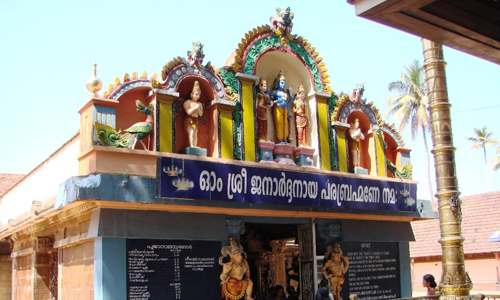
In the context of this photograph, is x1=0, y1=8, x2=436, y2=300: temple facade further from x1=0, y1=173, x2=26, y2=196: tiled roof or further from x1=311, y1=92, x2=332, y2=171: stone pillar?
x1=0, y1=173, x2=26, y2=196: tiled roof

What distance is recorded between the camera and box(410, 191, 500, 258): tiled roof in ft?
72.6

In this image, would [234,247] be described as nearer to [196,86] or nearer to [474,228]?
[196,86]

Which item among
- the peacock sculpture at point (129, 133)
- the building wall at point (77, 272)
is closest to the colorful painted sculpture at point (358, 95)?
the peacock sculpture at point (129, 133)

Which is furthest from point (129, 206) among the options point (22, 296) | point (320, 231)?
point (22, 296)

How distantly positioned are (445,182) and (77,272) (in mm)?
7162

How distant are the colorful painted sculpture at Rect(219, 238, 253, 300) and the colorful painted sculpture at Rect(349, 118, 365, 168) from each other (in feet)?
13.9

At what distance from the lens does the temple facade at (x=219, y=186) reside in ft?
33.0

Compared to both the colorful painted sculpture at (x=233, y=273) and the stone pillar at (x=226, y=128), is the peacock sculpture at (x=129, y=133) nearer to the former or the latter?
the stone pillar at (x=226, y=128)

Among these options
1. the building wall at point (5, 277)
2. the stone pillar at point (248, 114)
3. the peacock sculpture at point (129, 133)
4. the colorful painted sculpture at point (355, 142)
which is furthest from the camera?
the building wall at point (5, 277)

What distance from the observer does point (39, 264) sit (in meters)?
13.9

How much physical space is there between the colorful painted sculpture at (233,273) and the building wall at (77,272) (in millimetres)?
2528

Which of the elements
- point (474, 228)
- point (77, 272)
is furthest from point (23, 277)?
point (474, 228)

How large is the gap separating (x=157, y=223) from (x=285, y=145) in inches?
140

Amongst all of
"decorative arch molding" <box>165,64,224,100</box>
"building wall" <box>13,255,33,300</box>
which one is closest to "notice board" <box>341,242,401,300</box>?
"decorative arch molding" <box>165,64,224,100</box>
